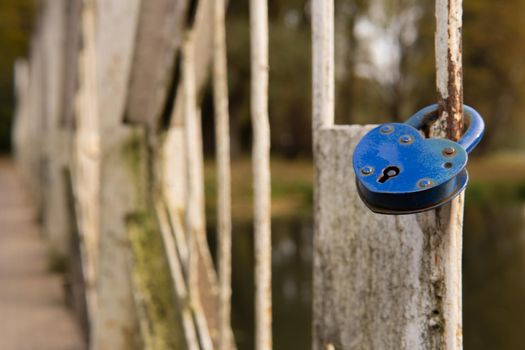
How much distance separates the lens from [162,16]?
208cm

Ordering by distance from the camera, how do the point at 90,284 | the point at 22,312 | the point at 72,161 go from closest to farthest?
the point at 90,284
the point at 22,312
the point at 72,161

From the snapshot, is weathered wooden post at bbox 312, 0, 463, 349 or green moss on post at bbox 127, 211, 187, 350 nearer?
weathered wooden post at bbox 312, 0, 463, 349

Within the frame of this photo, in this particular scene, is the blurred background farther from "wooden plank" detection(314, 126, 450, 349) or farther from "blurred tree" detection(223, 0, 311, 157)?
"wooden plank" detection(314, 126, 450, 349)

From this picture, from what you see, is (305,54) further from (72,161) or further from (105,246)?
(105,246)

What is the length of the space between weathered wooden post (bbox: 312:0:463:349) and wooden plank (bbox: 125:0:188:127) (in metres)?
0.93

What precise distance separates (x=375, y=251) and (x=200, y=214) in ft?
4.73

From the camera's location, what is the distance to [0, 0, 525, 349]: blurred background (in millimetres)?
12141

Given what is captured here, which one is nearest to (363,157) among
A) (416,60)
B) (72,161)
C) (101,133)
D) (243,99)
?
(101,133)

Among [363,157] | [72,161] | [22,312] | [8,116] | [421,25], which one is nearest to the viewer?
[363,157]

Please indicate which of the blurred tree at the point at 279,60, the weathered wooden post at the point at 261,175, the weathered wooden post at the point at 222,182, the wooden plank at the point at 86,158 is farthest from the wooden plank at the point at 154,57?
the blurred tree at the point at 279,60

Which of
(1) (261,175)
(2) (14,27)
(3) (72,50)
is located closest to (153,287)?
(1) (261,175)

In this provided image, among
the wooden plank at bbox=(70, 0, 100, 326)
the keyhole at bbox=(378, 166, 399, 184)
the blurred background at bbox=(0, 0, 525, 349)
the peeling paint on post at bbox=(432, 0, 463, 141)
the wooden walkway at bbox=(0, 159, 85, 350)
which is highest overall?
the peeling paint on post at bbox=(432, 0, 463, 141)

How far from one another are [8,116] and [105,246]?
3315cm

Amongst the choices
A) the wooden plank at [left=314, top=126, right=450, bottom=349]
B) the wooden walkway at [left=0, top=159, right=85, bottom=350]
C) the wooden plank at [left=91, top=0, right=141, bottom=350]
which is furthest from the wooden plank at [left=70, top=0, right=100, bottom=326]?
the wooden plank at [left=314, top=126, right=450, bottom=349]
